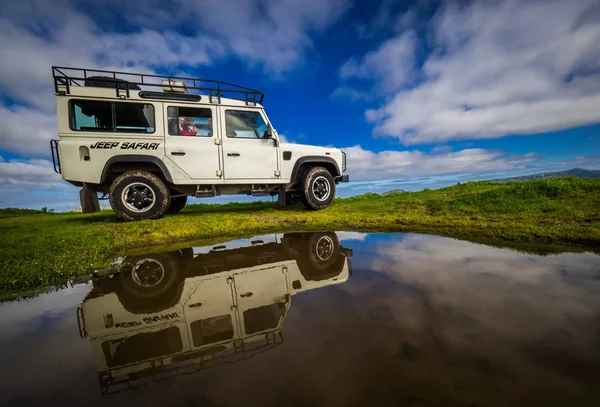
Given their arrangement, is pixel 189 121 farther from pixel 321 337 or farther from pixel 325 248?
pixel 321 337

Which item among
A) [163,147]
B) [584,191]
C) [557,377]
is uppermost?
[163,147]

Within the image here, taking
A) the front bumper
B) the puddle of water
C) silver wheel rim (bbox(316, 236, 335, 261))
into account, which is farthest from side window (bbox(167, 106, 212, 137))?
the puddle of water

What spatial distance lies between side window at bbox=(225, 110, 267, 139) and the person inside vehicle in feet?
2.62

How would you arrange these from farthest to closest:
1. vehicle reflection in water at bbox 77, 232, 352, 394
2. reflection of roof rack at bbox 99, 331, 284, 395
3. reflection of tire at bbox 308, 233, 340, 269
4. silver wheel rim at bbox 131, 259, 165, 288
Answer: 1. reflection of tire at bbox 308, 233, 340, 269
2. silver wheel rim at bbox 131, 259, 165, 288
3. vehicle reflection in water at bbox 77, 232, 352, 394
4. reflection of roof rack at bbox 99, 331, 284, 395

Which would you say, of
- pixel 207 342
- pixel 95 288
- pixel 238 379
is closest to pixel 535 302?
pixel 238 379

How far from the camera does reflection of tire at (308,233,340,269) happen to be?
10.6 ft

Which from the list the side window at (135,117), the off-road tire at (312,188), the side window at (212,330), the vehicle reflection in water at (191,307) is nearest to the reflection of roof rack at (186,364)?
the vehicle reflection in water at (191,307)

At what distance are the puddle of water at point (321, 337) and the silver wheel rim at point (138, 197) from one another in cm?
328

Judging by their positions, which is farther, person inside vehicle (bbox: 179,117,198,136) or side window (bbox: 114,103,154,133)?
person inside vehicle (bbox: 179,117,198,136)

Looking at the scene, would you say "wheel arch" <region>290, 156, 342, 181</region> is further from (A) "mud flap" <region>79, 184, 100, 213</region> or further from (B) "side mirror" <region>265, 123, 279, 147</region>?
(A) "mud flap" <region>79, 184, 100, 213</region>

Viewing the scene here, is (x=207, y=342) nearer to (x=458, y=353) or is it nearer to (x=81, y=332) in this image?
(x=81, y=332)

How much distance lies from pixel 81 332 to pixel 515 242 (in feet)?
16.5

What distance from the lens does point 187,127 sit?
6.25 metres

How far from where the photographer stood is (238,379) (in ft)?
4.38
